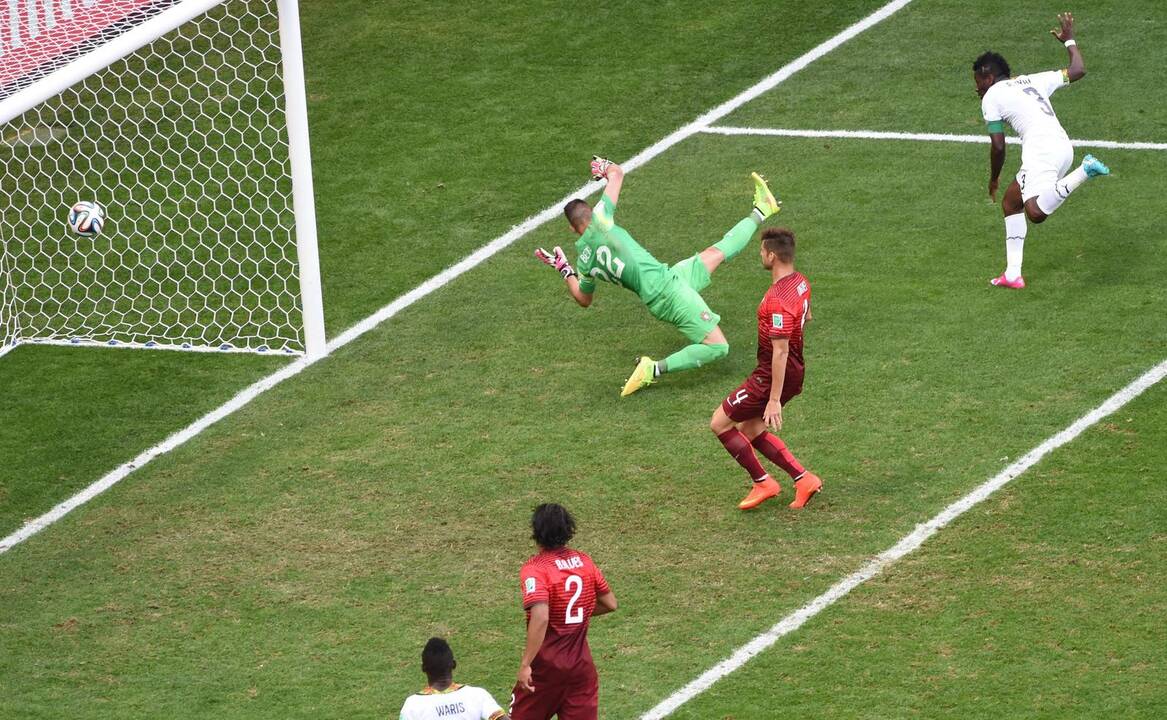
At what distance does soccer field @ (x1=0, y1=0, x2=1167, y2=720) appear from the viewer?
957 cm

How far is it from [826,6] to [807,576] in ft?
35.7

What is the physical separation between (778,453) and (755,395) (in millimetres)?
525

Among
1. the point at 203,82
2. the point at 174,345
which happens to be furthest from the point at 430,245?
the point at 203,82

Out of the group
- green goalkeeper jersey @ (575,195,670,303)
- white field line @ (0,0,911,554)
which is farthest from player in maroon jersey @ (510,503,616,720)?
green goalkeeper jersey @ (575,195,670,303)

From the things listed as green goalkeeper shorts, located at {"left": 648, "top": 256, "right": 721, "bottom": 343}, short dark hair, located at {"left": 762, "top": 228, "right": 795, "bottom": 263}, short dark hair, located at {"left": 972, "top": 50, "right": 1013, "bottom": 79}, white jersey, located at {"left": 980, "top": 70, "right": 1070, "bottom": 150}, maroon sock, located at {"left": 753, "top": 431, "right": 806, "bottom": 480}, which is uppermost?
short dark hair, located at {"left": 972, "top": 50, "right": 1013, "bottom": 79}

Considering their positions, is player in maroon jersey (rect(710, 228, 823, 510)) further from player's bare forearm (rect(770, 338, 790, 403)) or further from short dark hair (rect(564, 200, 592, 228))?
short dark hair (rect(564, 200, 592, 228))

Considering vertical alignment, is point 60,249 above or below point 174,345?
above

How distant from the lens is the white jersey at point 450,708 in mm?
7270

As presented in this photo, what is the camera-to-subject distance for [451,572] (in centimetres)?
1059

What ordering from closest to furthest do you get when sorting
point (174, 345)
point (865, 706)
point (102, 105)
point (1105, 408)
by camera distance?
point (865, 706) → point (1105, 408) → point (174, 345) → point (102, 105)

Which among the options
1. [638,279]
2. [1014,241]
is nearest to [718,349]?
[638,279]

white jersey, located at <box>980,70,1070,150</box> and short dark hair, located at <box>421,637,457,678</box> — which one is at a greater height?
white jersey, located at <box>980,70,1070,150</box>

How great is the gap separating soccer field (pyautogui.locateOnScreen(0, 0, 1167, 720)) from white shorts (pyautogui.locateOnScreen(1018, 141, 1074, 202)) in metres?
0.72

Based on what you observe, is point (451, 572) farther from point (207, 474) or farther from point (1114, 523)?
point (1114, 523)
